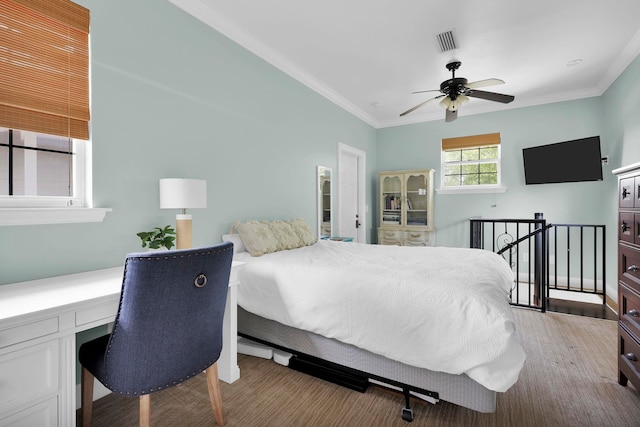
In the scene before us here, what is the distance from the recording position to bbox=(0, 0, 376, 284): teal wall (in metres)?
1.81

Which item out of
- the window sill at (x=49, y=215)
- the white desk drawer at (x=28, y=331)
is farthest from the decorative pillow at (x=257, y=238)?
Result: the white desk drawer at (x=28, y=331)

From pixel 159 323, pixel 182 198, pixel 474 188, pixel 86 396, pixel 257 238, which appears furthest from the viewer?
pixel 474 188

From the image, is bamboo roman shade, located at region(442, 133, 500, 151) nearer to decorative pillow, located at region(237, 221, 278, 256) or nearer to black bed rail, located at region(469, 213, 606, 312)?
black bed rail, located at region(469, 213, 606, 312)

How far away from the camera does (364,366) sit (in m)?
1.82

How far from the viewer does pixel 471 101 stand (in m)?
4.82

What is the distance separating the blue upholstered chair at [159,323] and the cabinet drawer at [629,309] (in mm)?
2214

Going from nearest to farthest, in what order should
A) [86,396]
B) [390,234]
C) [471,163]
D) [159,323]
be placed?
[159,323] → [86,396] → [471,163] → [390,234]

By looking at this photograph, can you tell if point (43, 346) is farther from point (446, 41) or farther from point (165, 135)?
point (446, 41)

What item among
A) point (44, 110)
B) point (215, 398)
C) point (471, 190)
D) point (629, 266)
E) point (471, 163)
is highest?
point (471, 163)

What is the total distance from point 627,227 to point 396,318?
1.49m

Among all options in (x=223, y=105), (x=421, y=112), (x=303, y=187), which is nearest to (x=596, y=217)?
(x=421, y=112)

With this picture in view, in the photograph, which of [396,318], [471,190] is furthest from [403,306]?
[471,190]

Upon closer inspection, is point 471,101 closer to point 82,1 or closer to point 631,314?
point 631,314

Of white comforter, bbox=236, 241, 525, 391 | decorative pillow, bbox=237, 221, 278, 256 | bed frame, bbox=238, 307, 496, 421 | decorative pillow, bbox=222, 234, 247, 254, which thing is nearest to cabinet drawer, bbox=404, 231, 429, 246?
white comforter, bbox=236, 241, 525, 391
